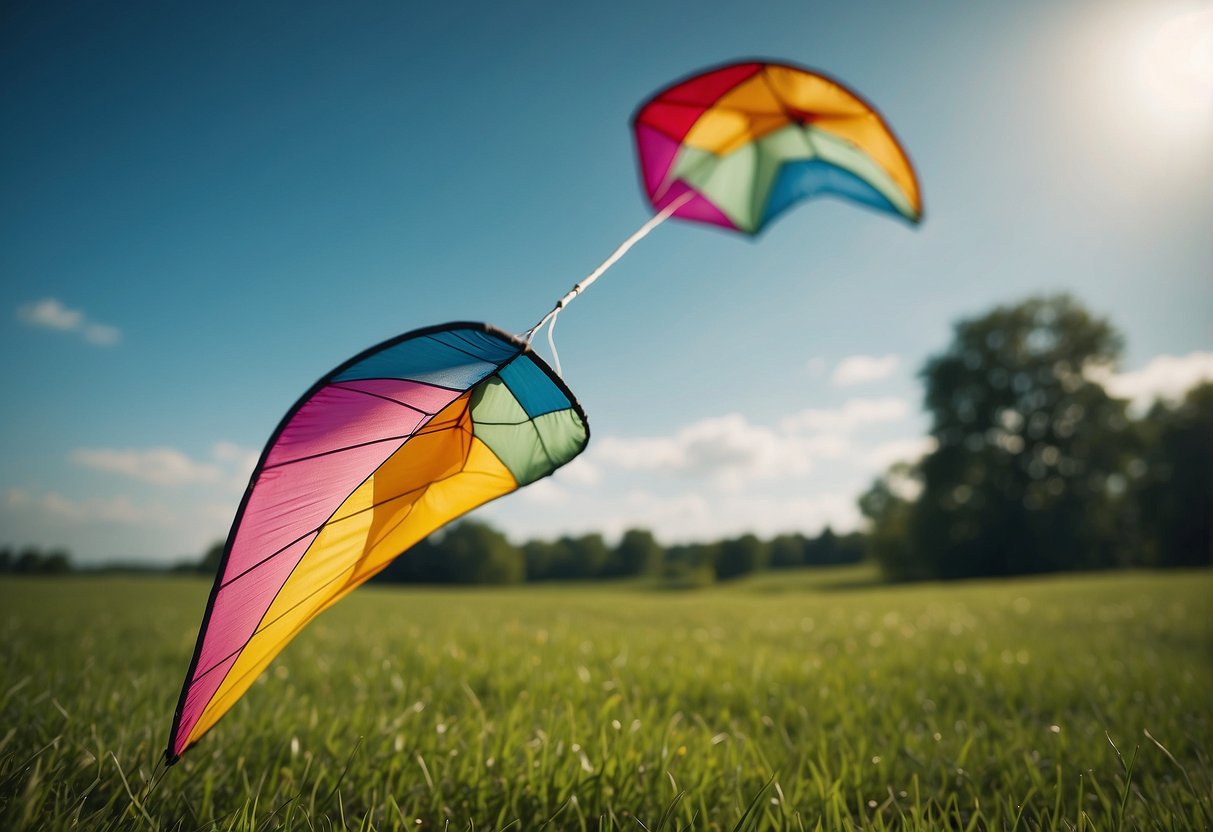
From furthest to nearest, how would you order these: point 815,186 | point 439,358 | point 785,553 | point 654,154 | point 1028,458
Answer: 1. point 785,553
2. point 1028,458
3. point 815,186
4. point 654,154
5. point 439,358

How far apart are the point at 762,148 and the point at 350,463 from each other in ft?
11.2

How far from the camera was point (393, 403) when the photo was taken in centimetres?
125

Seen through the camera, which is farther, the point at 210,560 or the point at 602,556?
the point at 602,556

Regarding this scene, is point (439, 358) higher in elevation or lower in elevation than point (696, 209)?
lower

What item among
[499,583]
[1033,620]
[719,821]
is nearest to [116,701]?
[719,821]

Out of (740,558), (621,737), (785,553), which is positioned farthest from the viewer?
(785,553)

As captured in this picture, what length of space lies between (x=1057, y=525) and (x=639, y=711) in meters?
34.8

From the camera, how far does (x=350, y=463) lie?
1.29m

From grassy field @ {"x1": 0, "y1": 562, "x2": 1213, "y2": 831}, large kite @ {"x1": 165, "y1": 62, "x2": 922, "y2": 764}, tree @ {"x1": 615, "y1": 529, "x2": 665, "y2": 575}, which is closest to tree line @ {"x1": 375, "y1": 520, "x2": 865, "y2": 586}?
tree @ {"x1": 615, "y1": 529, "x2": 665, "y2": 575}

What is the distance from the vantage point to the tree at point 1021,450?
27.8 metres

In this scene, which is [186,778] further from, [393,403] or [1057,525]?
[1057,525]

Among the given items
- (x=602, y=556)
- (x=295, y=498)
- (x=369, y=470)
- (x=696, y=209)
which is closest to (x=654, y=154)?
(x=696, y=209)

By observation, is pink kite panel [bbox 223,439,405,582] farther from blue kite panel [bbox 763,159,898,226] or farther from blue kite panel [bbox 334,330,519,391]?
blue kite panel [bbox 763,159,898,226]

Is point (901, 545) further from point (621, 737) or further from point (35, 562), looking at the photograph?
point (35, 562)
